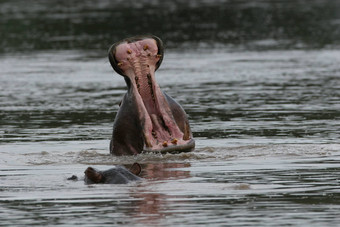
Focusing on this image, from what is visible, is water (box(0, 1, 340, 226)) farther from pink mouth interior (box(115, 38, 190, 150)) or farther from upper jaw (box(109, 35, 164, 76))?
upper jaw (box(109, 35, 164, 76))

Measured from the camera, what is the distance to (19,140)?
1514 cm

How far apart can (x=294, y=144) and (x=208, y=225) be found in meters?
5.25

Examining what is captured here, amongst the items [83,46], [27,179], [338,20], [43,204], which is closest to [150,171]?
[27,179]

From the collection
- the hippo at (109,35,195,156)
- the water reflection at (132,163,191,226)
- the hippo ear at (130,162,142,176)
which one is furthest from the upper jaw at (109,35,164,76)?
the hippo ear at (130,162,142,176)

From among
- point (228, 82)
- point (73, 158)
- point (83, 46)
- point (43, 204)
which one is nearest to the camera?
point (43, 204)

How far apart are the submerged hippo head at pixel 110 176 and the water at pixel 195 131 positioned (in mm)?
164

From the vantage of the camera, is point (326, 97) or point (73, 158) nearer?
point (73, 158)

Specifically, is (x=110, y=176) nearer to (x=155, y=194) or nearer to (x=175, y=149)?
(x=155, y=194)

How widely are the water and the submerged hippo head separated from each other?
0.54ft

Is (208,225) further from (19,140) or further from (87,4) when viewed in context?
(87,4)

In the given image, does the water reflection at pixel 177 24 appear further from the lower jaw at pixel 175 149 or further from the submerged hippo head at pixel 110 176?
the submerged hippo head at pixel 110 176

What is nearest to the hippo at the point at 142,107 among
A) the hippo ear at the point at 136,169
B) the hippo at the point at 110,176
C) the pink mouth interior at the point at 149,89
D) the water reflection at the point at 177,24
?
the pink mouth interior at the point at 149,89

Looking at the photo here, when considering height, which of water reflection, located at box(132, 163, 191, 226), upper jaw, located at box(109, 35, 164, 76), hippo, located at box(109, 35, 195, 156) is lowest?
water reflection, located at box(132, 163, 191, 226)

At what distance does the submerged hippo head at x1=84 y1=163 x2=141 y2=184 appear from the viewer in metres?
11.1
